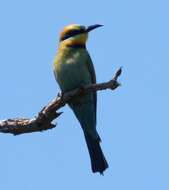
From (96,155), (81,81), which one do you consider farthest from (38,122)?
(96,155)

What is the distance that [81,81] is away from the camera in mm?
4426

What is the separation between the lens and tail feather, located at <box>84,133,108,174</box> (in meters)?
4.52

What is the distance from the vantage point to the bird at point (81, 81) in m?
4.40

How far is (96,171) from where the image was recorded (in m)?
4.51

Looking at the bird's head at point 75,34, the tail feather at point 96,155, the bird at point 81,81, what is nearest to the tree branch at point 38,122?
the bird at point 81,81

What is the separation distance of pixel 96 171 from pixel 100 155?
13 centimetres

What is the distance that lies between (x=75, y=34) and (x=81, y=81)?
50 centimetres

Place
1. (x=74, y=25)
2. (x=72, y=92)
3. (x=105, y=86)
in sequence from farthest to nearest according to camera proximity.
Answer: (x=74, y=25) → (x=72, y=92) → (x=105, y=86)

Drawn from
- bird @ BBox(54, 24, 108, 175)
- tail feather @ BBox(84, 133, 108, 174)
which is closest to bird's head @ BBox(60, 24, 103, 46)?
bird @ BBox(54, 24, 108, 175)

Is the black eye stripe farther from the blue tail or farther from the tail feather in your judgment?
the tail feather

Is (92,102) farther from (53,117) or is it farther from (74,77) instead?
(53,117)

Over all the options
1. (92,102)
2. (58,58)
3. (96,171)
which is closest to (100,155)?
(96,171)

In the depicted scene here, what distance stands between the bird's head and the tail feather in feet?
2.32

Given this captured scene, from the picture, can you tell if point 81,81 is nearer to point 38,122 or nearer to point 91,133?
point 91,133
